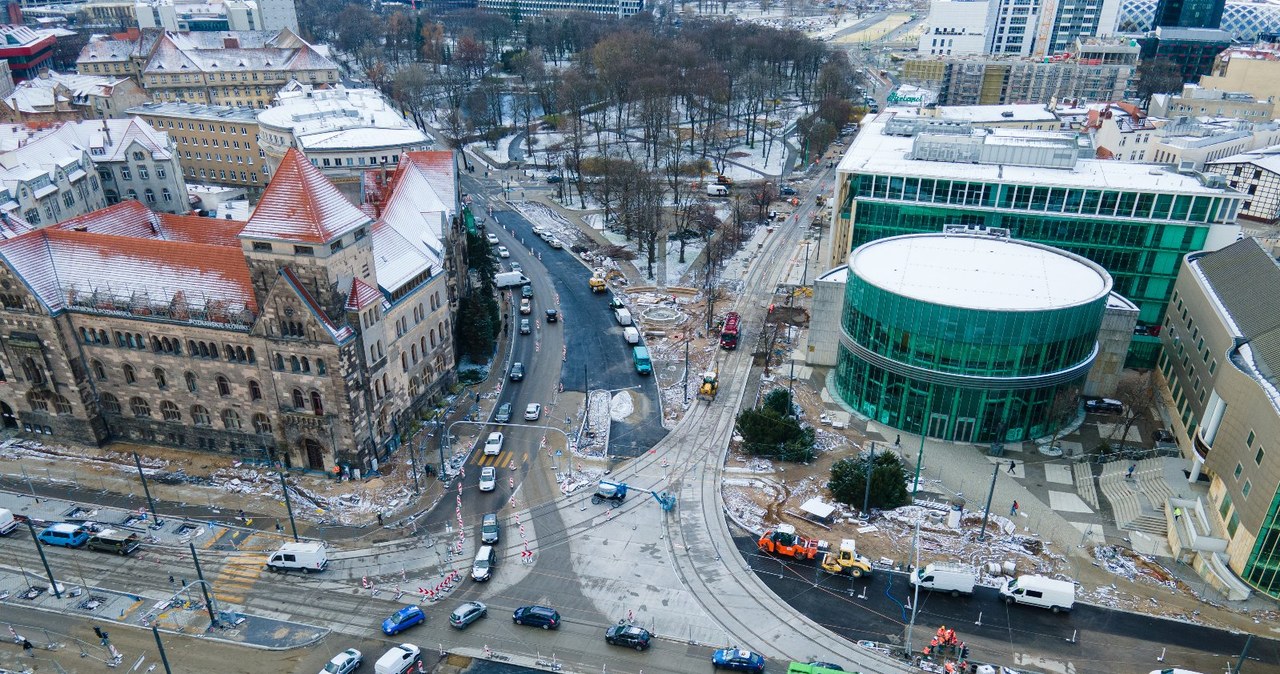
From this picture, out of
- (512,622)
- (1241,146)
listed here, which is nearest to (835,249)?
(512,622)

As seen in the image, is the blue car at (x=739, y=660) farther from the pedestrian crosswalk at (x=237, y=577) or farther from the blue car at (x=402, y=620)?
the pedestrian crosswalk at (x=237, y=577)

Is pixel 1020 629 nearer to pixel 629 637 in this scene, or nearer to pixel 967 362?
pixel 967 362

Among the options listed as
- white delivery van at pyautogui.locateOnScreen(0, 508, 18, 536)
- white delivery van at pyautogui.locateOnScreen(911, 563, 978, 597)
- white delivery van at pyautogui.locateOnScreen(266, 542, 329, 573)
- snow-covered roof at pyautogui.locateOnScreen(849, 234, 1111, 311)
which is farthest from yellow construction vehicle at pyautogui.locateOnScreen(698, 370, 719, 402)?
white delivery van at pyautogui.locateOnScreen(0, 508, 18, 536)

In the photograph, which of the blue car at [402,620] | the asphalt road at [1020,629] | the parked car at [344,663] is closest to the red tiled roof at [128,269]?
the blue car at [402,620]

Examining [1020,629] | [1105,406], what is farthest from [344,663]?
[1105,406]

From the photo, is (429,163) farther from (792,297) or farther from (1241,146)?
(1241,146)

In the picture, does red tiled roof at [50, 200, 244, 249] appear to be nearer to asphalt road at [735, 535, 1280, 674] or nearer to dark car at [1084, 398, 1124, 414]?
asphalt road at [735, 535, 1280, 674]

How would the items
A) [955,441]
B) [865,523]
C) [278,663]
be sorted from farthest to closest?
[955,441]
[865,523]
[278,663]
